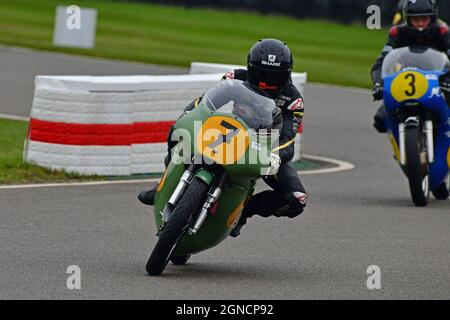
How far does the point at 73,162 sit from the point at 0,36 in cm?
1835

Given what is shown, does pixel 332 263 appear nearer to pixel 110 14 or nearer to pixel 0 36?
pixel 0 36

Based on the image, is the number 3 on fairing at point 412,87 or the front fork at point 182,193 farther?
the number 3 on fairing at point 412,87

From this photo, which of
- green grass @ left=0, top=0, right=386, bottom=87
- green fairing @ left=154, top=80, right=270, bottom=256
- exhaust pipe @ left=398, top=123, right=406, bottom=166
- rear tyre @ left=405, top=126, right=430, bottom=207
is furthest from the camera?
green grass @ left=0, top=0, right=386, bottom=87

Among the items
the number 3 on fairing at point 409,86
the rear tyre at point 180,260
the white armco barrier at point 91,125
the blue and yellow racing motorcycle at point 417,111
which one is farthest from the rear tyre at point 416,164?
the rear tyre at point 180,260

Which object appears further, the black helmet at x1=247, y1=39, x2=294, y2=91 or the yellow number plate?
the black helmet at x1=247, y1=39, x2=294, y2=91

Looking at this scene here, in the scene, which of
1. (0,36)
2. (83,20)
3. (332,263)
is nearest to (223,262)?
(332,263)

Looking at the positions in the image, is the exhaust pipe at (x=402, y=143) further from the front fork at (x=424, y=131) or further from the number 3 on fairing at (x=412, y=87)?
the number 3 on fairing at (x=412, y=87)

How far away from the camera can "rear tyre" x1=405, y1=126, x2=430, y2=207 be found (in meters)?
13.1

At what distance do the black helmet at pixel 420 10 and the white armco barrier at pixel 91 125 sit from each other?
263 centimetres

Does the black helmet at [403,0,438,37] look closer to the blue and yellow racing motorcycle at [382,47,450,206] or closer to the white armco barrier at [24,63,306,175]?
the blue and yellow racing motorcycle at [382,47,450,206]

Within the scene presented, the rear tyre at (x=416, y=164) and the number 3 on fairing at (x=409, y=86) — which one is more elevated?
the number 3 on fairing at (x=409, y=86)

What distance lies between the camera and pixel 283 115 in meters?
9.51

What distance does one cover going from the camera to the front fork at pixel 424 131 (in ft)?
43.5

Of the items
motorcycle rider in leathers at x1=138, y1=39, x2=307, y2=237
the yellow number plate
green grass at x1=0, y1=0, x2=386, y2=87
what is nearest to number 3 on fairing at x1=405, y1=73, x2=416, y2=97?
motorcycle rider in leathers at x1=138, y1=39, x2=307, y2=237
